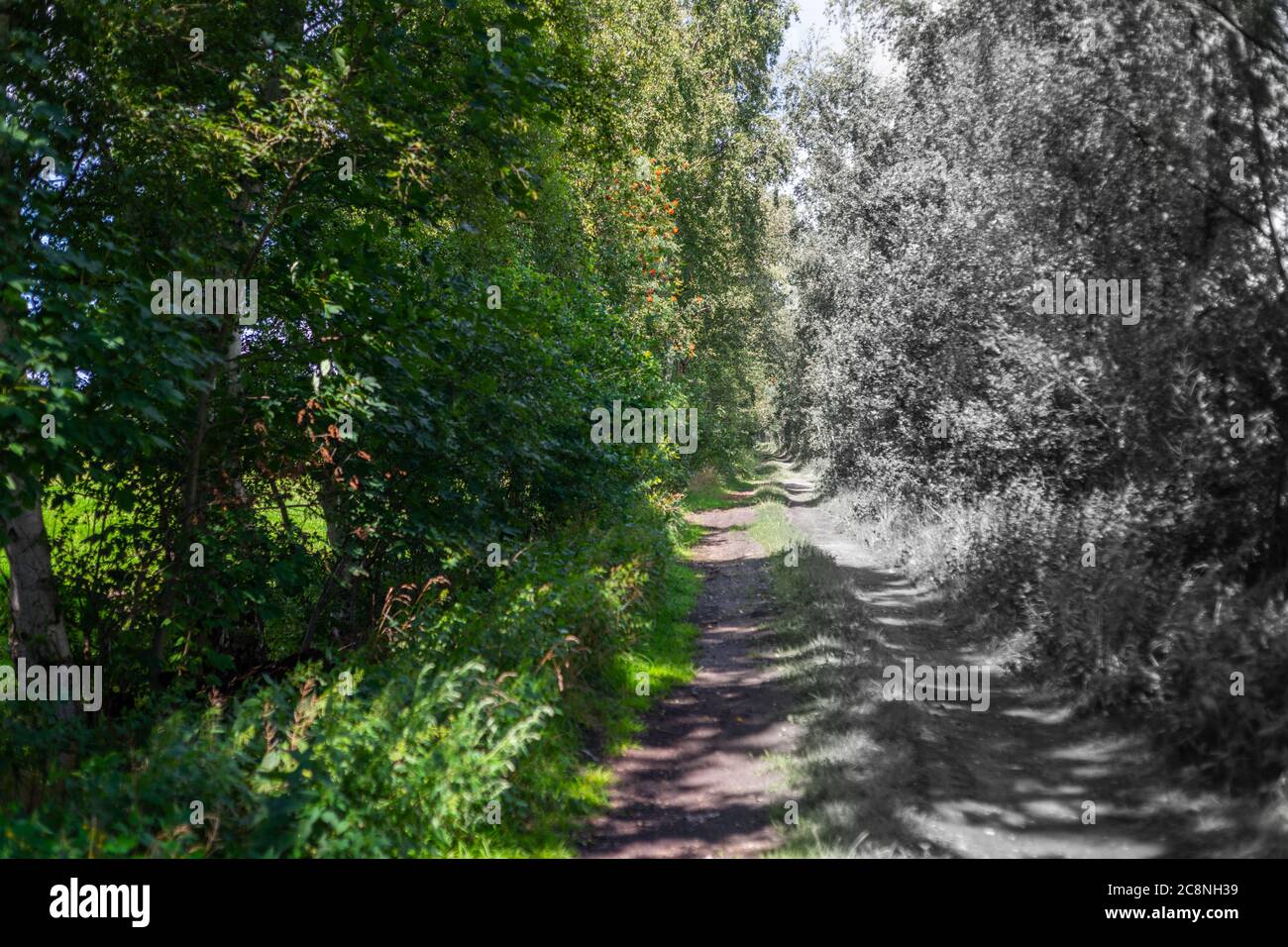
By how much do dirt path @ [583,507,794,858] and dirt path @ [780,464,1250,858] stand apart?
47 cm

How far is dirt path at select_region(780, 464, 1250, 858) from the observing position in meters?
5.88

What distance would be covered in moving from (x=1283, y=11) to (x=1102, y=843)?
6584mm

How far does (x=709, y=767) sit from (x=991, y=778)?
2238 millimetres

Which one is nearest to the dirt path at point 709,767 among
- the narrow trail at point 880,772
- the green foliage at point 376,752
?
the narrow trail at point 880,772

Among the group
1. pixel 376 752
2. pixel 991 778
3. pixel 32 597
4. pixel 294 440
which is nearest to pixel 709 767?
pixel 991 778

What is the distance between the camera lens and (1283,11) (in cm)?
721

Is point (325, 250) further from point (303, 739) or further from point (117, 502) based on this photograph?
point (303, 739)

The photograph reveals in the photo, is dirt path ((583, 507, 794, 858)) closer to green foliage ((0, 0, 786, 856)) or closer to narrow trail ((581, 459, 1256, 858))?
narrow trail ((581, 459, 1256, 858))

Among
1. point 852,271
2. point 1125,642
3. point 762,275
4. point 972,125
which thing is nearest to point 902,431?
point 852,271

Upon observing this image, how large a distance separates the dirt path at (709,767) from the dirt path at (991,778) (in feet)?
1.54

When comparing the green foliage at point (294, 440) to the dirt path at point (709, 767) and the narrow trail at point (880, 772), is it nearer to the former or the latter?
the dirt path at point (709, 767)

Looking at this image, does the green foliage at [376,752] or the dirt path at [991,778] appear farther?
the dirt path at [991,778]

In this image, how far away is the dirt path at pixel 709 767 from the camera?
610cm

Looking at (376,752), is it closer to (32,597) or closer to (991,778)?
(32,597)
